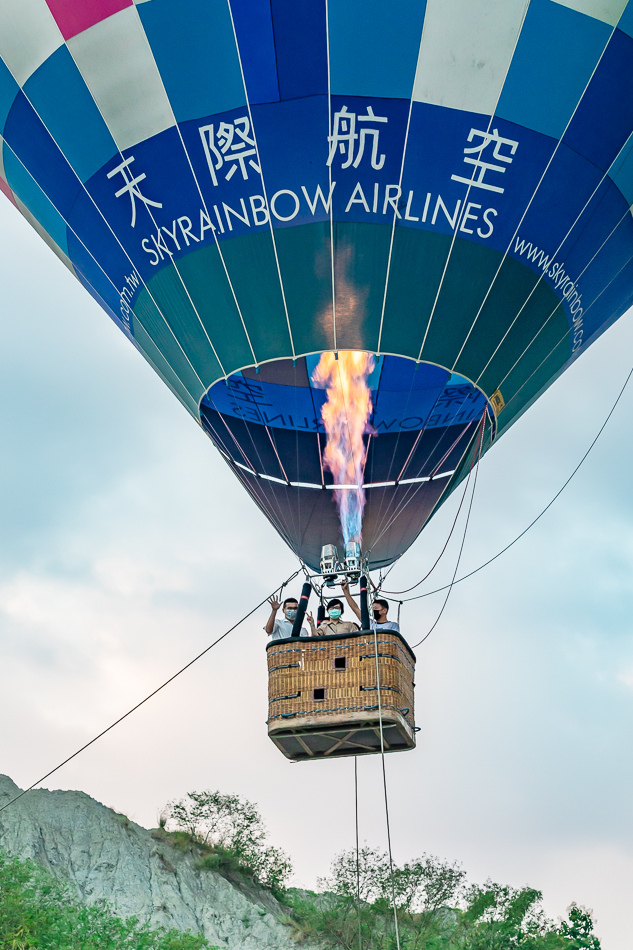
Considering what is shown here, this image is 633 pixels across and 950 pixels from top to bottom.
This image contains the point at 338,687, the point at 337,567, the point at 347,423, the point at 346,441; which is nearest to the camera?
the point at 338,687

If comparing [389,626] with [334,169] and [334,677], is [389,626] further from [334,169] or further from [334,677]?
[334,169]

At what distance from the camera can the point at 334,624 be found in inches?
282

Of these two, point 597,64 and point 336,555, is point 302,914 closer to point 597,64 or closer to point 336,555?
point 336,555

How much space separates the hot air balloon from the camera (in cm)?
709

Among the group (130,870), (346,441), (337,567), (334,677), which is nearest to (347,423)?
(346,441)

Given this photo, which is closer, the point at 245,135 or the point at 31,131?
the point at 245,135

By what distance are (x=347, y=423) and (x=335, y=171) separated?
2.26 metres

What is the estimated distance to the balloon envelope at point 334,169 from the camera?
7086 mm

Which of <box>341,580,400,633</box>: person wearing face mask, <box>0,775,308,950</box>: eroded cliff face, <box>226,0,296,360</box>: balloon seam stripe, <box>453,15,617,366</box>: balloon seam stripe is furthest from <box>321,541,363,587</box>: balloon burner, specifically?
<box>0,775,308,950</box>: eroded cliff face

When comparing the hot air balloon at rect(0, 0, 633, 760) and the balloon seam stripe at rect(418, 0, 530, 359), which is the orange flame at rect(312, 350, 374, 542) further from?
the balloon seam stripe at rect(418, 0, 530, 359)

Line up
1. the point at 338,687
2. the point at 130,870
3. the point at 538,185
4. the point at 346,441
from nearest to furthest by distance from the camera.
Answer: the point at 338,687 < the point at 538,185 < the point at 346,441 < the point at 130,870

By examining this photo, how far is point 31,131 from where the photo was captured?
7910 millimetres

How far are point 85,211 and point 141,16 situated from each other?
137 cm

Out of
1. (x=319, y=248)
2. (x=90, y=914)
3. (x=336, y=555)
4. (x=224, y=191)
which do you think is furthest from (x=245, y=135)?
(x=90, y=914)
